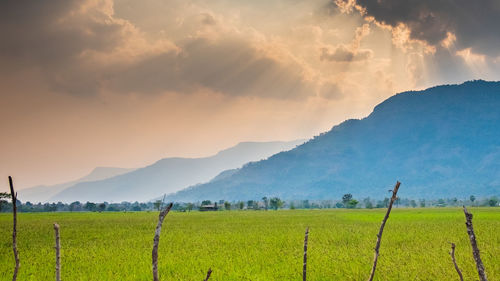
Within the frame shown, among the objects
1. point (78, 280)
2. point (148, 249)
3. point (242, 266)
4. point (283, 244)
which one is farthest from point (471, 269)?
point (148, 249)

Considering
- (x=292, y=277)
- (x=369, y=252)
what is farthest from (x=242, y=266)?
(x=369, y=252)

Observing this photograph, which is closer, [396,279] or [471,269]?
[396,279]

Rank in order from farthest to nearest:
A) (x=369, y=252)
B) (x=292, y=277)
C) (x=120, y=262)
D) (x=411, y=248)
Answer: (x=411, y=248) < (x=369, y=252) < (x=120, y=262) < (x=292, y=277)

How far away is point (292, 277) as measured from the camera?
15805 millimetres

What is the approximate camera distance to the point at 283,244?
85.0ft

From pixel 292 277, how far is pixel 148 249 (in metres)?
12.0

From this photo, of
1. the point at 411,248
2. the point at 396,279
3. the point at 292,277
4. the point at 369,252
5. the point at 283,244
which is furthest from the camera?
the point at 283,244

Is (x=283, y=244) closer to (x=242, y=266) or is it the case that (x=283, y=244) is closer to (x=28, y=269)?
(x=242, y=266)

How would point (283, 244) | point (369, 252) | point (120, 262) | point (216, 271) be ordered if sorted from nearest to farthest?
point (216, 271) → point (120, 262) → point (369, 252) → point (283, 244)

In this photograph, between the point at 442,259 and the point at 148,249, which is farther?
the point at 148,249

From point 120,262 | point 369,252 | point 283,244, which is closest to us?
point 120,262

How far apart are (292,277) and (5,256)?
16819mm

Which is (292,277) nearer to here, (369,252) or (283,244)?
(369,252)

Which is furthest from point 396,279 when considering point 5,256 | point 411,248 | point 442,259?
point 5,256
